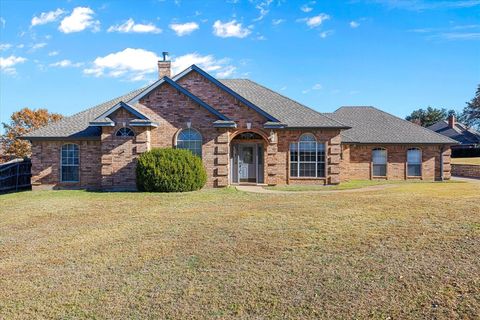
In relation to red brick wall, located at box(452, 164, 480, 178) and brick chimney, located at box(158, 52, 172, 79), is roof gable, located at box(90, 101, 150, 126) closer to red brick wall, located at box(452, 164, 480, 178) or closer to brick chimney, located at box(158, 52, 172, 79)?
brick chimney, located at box(158, 52, 172, 79)

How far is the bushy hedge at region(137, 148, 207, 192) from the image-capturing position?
17.4m

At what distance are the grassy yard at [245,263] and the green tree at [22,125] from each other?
43.5 m

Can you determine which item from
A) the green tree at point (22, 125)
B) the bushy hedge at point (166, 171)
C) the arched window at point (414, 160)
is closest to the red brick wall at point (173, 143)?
the bushy hedge at point (166, 171)

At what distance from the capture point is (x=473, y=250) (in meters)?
7.40

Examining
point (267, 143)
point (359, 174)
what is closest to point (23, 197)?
point (267, 143)

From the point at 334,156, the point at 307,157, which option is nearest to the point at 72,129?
the point at 307,157

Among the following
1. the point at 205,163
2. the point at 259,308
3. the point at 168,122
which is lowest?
the point at 259,308

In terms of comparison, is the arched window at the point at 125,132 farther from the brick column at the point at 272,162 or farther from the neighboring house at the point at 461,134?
the neighboring house at the point at 461,134

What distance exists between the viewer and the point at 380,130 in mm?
25969

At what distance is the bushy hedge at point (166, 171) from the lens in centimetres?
1736

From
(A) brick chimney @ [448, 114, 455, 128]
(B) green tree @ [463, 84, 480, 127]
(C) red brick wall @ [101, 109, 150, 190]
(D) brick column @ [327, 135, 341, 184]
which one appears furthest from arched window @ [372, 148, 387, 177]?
(B) green tree @ [463, 84, 480, 127]

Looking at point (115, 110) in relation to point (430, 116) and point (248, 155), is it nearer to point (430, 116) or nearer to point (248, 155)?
point (248, 155)

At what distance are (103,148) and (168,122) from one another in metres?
3.55

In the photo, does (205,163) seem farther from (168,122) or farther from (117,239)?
(117,239)
